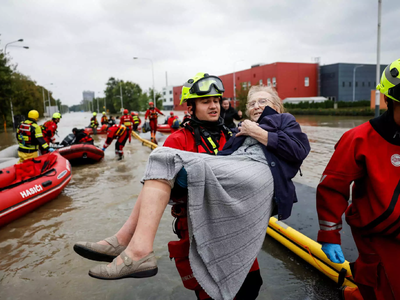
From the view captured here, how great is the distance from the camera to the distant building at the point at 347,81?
163ft

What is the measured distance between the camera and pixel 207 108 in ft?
8.03

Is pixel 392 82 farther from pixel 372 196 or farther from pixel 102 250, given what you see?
pixel 102 250

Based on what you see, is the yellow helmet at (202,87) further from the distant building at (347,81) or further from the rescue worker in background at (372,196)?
the distant building at (347,81)

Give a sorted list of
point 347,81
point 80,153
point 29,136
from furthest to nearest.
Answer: point 347,81
point 80,153
point 29,136

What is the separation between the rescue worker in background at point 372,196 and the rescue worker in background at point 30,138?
8.04 meters

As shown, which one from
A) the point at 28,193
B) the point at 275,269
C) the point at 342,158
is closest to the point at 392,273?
the point at 342,158

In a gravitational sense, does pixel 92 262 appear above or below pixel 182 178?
below

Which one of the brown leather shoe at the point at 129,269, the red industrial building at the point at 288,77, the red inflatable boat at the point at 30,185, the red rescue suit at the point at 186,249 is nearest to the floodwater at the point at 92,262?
the red inflatable boat at the point at 30,185

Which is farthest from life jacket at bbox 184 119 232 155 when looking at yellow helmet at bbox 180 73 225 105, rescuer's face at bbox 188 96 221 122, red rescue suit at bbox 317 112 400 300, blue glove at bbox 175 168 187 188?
red rescue suit at bbox 317 112 400 300

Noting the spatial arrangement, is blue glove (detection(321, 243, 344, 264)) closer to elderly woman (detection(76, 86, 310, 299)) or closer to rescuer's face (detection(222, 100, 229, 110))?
elderly woman (detection(76, 86, 310, 299))

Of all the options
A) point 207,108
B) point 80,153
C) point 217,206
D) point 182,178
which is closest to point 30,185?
point 80,153

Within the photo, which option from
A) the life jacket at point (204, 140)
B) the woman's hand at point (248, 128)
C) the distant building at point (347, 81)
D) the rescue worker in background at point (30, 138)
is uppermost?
the distant building at point (347, 81)

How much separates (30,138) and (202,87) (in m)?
7.33

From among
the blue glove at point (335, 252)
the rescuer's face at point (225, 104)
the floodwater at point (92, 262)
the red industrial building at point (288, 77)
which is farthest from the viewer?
the red industrial building at point (288, 77)
